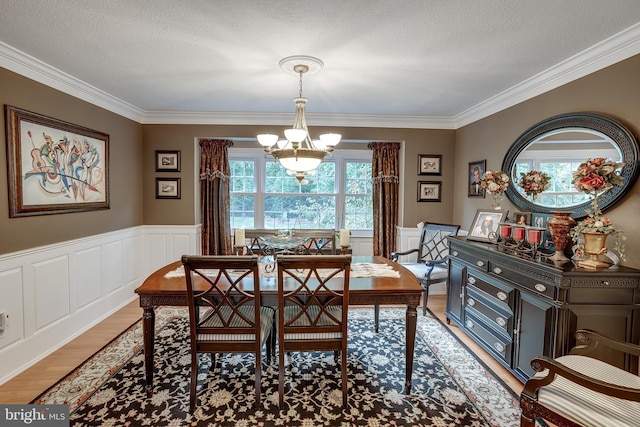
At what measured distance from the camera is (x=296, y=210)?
16.8ft

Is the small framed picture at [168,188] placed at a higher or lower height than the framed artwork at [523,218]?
higher

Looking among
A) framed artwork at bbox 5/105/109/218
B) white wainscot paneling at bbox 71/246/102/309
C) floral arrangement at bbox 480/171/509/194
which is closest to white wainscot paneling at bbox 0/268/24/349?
framed artwork at bbox 5/105/109/218

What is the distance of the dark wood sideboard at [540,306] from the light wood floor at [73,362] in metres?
0.12

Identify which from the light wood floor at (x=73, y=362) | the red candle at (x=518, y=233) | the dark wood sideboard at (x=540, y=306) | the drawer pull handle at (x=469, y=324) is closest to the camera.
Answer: the dark wood sideboard at (x=540, y=306)

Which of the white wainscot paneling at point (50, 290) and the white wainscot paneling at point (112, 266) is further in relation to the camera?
the white wainscot paneling at point (112, 266)

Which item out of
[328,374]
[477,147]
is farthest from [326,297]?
[477,147]

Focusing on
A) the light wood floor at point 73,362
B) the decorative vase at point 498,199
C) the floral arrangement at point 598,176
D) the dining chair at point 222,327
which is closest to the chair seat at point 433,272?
the light wood floor at point 73,362

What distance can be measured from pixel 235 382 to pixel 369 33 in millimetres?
2654

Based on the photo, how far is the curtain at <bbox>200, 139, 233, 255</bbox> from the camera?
15.0ft

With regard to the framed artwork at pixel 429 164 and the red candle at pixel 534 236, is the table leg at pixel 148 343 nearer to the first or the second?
the red candle at pixel 534 236

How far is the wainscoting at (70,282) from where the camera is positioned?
2.50 m

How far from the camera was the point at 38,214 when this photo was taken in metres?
2.74

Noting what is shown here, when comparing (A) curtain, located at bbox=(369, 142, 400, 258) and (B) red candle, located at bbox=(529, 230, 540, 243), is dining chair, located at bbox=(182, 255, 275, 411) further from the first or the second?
(A) curtain, located at bbox=(369, 142, 400, 258)

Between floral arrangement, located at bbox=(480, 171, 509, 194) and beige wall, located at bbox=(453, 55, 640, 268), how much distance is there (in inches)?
14.9
